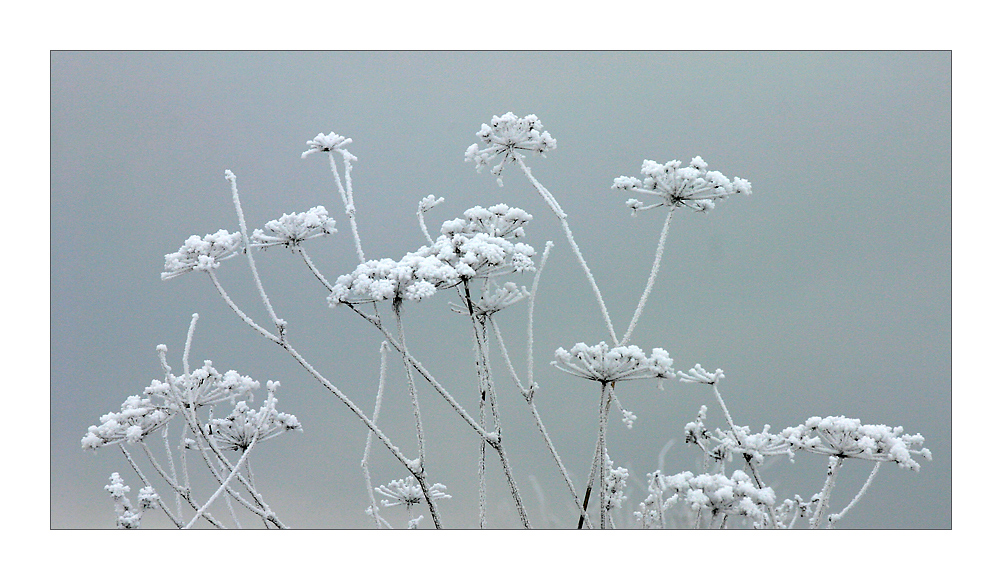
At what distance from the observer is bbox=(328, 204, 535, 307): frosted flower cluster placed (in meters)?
5.20

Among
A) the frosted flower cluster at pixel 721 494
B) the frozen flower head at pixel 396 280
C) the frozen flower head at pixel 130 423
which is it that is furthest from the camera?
the frozen flower head at pixel 130 423

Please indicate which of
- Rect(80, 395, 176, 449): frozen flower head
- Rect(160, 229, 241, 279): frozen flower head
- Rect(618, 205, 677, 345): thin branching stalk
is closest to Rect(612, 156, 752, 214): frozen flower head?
Rect(618, 205, 677, 345): thin branching stalk

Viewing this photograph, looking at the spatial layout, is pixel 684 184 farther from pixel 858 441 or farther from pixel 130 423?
pixel 130 423

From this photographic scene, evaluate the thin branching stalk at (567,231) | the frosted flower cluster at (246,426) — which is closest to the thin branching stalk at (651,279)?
the thin branching stalk at (567,231)

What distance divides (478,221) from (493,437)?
67.7 inches

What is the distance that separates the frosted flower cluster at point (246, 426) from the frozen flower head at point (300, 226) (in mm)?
1540

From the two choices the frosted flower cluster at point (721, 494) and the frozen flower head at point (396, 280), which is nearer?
the frosted flower cluster at point (721, 494)

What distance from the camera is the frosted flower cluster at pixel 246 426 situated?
6.43m

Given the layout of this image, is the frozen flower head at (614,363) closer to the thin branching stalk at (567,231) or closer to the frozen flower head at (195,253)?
the thin branching stalk at (567,231)

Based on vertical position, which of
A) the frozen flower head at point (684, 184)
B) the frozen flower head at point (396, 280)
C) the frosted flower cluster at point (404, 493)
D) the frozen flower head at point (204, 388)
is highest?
the frozen flower head at point (684, 184)

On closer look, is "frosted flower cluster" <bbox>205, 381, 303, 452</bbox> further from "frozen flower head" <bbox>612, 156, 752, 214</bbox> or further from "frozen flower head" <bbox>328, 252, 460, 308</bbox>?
"frozen flower head" <bbox>612, 156, 752, 214</bbox>

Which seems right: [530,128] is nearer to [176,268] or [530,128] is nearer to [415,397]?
[415,397]

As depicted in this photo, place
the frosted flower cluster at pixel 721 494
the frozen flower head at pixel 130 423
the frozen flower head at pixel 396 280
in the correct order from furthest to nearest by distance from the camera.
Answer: the frozen flower head at pixel 130 423 → the frozen flower head at pixel 396 280 → the frosted flower cluster at pixel 721 494

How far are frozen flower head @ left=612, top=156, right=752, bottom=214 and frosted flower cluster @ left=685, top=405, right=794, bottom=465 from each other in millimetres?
1747
